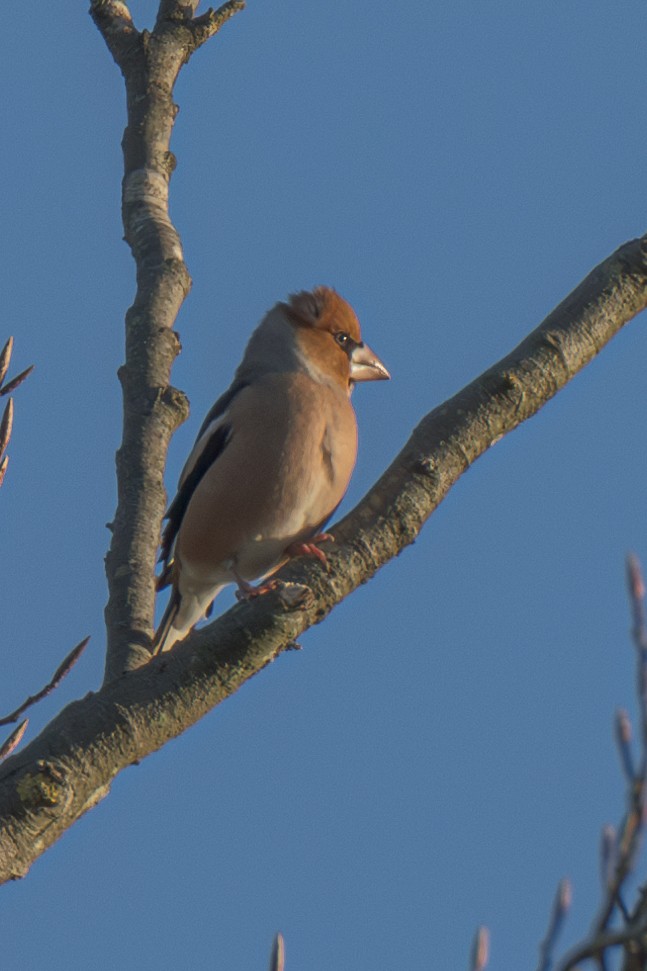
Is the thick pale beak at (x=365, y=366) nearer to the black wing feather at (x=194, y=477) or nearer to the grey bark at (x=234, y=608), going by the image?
the black wing feather at (x=194, y=477)

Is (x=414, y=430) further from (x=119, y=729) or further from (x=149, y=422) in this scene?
(x=149, y=422)

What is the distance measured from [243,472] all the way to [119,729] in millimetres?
2489

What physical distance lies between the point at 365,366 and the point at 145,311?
5.68 ft

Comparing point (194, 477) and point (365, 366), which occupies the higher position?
point (365, 366)

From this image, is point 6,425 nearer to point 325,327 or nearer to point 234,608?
point 234,608

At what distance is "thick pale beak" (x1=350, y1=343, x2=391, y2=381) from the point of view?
634 centimetres

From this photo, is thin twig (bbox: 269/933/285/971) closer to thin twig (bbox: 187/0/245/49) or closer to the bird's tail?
the bird's tail

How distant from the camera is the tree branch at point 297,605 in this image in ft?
9.52

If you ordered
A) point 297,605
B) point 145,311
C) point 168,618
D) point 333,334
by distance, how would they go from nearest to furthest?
point 297,605 < point 145,311 < point 168,618 < point 333,334

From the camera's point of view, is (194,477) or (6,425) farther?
(194,477)

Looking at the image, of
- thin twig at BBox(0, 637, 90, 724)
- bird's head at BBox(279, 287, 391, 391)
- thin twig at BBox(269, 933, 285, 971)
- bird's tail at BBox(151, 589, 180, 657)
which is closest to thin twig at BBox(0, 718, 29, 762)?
thin twig at BBox(0, 637, 90, 724)

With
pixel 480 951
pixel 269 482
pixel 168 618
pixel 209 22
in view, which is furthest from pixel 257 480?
pixel 480 951

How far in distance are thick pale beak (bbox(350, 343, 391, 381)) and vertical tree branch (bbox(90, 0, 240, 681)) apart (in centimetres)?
133

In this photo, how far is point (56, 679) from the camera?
3.42m
